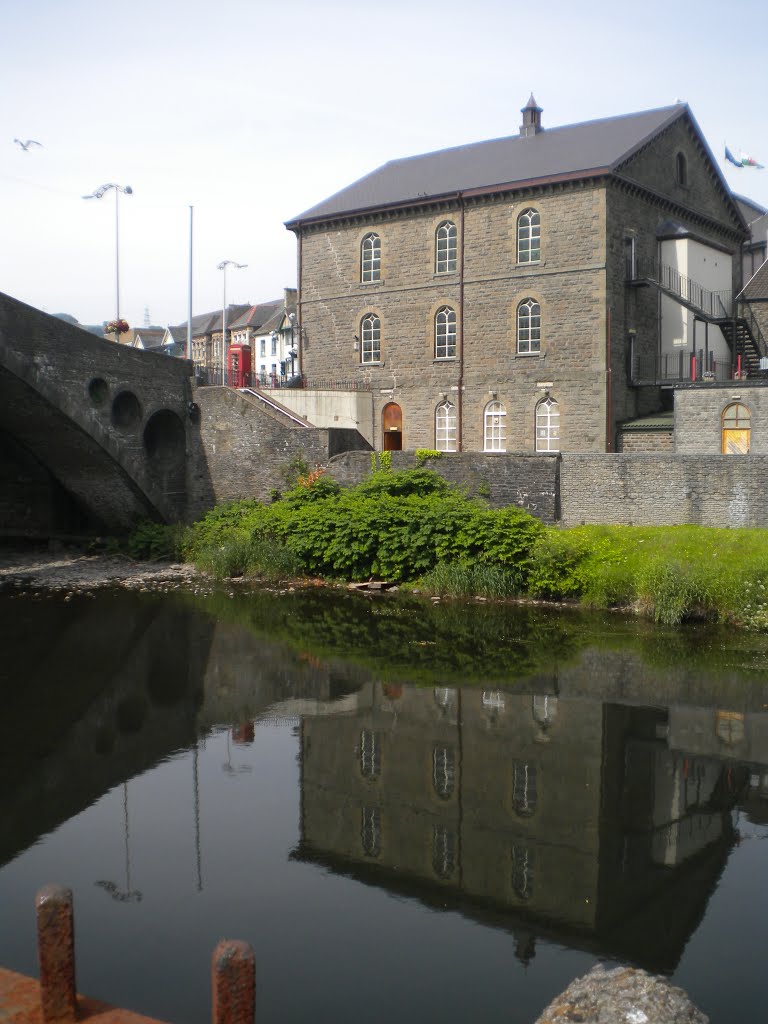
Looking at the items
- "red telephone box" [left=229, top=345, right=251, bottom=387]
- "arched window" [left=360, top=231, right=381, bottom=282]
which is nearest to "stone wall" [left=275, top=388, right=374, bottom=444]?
"red telephone box" [left=229, top=345, right=251, bottom=387]

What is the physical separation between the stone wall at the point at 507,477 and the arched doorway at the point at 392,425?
7.99 m

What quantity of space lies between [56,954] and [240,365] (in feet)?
93.4

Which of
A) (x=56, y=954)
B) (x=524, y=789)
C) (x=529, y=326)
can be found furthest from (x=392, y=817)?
(x=529, y=326)

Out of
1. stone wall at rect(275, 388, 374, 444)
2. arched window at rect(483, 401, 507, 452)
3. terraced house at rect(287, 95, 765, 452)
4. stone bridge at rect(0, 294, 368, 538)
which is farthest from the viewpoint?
arched window at rect(483, 401, 507, 452)

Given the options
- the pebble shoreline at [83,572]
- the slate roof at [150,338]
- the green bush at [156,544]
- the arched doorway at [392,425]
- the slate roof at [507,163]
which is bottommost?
the pebble shoreline at [83,572]

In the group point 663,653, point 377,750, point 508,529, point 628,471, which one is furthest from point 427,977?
point 628,471

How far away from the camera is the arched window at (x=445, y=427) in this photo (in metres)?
29.8

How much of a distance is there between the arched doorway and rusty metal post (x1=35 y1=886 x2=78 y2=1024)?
86.7 ft

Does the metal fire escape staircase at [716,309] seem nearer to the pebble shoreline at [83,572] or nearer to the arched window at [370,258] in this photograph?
the arched window at [370,258]

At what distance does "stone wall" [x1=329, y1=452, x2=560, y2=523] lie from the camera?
21.3m

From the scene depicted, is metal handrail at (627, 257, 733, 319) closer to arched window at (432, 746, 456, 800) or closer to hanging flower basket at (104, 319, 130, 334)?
hanging flower basket at (104, 319, 130, 334)

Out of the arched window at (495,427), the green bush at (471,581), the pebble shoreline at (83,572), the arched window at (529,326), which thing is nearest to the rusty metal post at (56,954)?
the green bush at (471,581)

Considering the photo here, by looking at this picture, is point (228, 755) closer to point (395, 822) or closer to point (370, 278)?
point (395, 822)

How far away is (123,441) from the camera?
76.6ft
